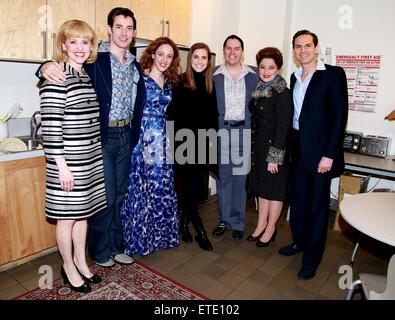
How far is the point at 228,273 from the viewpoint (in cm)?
255

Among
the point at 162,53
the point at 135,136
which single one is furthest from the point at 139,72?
the point at 135,136

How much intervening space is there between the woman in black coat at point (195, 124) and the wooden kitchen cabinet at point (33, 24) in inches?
38.5

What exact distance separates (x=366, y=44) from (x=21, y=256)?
3.84 meters

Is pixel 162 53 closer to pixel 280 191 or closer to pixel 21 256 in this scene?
pixel 280 191

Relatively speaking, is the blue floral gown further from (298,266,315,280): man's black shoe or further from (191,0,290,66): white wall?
(191,0,290,66): white wall

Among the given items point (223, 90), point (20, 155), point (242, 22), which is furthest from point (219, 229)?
point (242, 22)

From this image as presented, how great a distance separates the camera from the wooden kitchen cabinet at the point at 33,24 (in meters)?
2.28

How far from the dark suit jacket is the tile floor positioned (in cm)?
83

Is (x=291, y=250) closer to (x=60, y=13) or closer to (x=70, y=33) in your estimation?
(x=70, y=33)

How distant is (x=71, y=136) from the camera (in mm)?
1939

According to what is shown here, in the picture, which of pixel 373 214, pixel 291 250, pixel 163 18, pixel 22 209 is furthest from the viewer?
pixel 163 18

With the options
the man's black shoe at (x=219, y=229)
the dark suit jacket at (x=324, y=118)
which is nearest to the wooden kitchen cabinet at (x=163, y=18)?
the dark suit jacket at (x=324, y=118)

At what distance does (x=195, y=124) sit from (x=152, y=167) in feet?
1.64

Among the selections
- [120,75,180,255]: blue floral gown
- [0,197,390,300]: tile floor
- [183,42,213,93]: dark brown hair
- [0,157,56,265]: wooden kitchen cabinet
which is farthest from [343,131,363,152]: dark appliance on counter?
[0,157,56,265]: wooden kitchen cabinet
